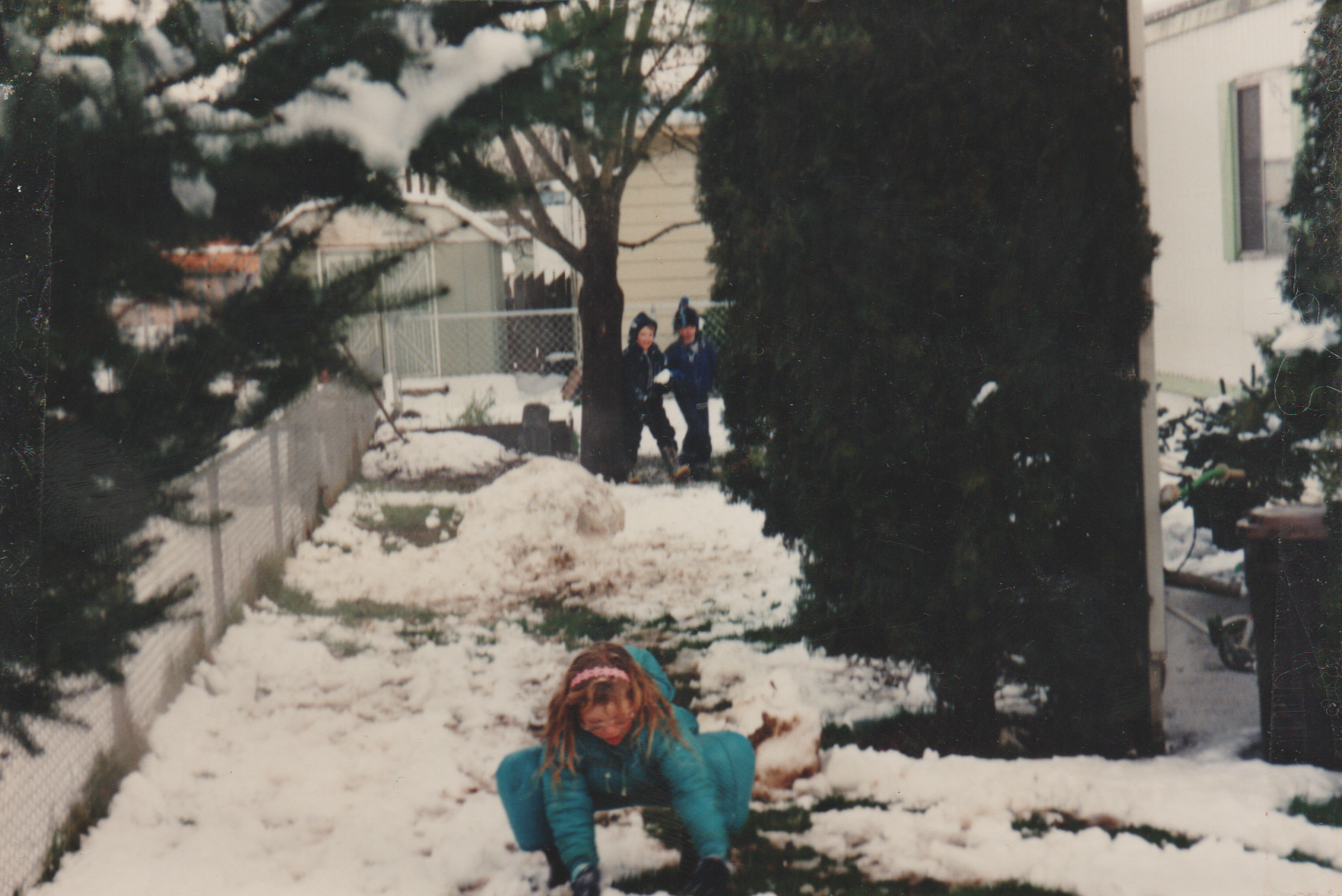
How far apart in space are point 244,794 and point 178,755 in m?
0.23

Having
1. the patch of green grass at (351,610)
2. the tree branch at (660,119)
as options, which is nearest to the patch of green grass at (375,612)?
the patch of green grass at (351,610)

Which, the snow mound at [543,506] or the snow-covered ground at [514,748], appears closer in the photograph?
the snow-covered ground at [514,748]

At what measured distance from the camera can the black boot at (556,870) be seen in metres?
2.85

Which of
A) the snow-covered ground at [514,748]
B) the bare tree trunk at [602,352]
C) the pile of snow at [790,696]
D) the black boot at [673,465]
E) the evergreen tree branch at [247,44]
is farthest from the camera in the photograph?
the black boot at [673,465]

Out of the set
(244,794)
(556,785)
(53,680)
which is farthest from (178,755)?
(556,785)

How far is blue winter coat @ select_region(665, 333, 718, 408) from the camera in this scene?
347 centimetres

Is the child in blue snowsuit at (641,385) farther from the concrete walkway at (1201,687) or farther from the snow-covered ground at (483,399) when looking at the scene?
the concrete walkway at (1201,687)

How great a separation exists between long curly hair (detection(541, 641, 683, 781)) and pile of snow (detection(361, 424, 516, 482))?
0.79 metres

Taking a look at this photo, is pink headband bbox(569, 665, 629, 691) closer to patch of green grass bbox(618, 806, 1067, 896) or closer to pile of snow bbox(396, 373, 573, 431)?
patch of green grass bbox(618, 806, 1067, 896)

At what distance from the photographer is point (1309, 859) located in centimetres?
297

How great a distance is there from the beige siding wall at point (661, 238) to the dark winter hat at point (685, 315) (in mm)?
28

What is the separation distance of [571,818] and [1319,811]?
7.00ft

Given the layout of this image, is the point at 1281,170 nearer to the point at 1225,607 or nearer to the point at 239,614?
the point at 1225,607

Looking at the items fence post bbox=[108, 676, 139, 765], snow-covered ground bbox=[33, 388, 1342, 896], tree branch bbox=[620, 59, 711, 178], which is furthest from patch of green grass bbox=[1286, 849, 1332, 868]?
fence post bbox=[108, 676, 139, 765]
